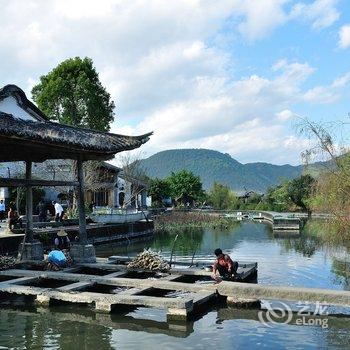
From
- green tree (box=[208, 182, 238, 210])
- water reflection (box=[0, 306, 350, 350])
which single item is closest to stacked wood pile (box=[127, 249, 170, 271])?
water reflection (box=[0, 306, 350, 350])

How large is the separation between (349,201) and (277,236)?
18835mm

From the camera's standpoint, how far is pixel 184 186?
79250 mm

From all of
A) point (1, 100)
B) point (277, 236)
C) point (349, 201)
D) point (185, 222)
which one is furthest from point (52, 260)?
point (185, 222)

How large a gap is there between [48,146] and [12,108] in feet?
10.6

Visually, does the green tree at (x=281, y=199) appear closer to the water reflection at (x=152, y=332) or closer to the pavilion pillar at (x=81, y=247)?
the pavilion pillar at (x=81, y=247)

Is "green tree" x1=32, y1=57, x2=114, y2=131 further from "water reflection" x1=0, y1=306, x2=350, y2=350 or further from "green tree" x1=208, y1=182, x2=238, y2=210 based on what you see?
"green tree" x1=208, y1=182, x2=238, y2=210

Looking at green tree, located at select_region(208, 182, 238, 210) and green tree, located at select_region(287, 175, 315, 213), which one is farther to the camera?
green tree, located at select_region(208, 182, 238, 210)

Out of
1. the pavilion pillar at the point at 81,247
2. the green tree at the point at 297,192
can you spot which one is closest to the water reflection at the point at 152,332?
the pavilion pillar at the point at 81,247

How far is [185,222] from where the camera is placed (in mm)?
50125

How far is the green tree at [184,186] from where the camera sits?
7900cm

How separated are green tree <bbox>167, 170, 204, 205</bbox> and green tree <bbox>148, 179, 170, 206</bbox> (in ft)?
11.4

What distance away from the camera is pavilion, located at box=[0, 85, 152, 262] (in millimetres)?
13883

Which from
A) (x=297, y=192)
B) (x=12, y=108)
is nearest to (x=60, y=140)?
(x=12, y=108)

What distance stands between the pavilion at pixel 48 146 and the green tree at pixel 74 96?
25.9 m
